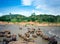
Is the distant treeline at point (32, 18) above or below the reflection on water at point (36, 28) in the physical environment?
above

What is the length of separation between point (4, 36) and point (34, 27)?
1.72 ft

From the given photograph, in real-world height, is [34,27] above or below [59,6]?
below

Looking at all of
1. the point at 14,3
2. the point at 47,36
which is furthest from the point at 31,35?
the point at 14,3

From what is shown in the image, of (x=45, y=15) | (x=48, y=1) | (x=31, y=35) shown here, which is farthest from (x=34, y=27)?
(x=48, y=1)

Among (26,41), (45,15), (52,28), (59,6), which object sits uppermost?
(59,6)

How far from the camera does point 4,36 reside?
2.10 meters

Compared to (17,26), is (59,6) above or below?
above

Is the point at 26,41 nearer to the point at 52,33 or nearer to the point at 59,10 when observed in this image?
the point at 52,33

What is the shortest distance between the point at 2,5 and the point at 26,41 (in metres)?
0.74

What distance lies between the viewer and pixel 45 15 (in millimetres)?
2139

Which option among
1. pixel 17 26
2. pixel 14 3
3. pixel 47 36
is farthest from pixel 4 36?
pixel 47 36

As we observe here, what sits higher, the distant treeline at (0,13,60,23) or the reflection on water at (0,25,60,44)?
the distant treeline at (0,13,60,23)

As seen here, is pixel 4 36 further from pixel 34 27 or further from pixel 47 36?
pixel 47 36

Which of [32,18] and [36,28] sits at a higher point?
[32,18]
